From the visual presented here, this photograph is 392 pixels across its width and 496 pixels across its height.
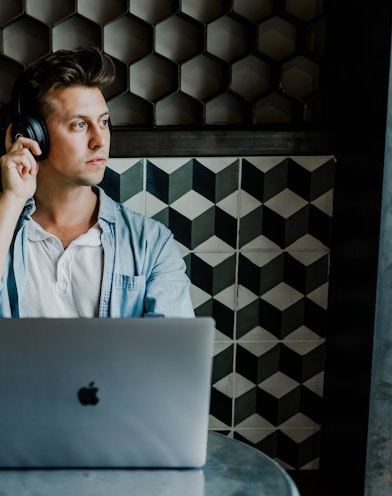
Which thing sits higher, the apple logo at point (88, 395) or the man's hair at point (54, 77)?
the man's hair at point (54, 77)

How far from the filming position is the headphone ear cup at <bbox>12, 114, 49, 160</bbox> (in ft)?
6.64

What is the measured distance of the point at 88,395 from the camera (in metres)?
1.25

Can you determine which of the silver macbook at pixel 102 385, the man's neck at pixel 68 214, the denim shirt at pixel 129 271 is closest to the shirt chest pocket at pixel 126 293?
the denim shirt at pixel 129 271

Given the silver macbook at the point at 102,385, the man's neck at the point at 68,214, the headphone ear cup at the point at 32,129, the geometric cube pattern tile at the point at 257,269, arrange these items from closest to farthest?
the silver macbook at the point at 102,385
the headphone ear cup at the point at 32,129
the man's neck at the point at 68,214
the geometric cube pattern tile at the point at 257,269

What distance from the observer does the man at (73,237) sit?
206 cm

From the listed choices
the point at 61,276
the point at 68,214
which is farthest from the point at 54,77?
the point at 61,276

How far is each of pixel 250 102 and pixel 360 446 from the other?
1.16m

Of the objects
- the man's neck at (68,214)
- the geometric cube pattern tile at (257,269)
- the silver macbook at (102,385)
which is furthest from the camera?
the geometric cube pattern tile at (257,269)

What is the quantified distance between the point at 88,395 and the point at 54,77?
1098 mm

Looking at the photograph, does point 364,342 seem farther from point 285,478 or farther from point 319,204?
point 285,478

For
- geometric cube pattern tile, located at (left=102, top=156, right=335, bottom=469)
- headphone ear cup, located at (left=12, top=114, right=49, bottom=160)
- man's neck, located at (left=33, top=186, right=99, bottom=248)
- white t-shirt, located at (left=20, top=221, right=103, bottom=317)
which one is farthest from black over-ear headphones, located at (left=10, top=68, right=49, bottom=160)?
geometric cube pattern tile, located at (left=102, top=156, right=335, bottom=469)

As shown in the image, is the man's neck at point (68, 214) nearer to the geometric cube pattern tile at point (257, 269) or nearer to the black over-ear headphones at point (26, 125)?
the black over-ear headphones at point (26, 125)

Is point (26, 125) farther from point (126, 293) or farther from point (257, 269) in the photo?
point (257, 269)

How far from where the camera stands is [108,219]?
2.13m
